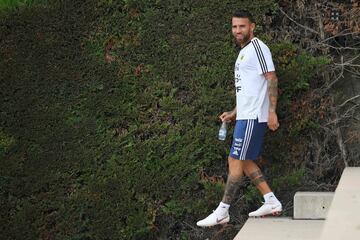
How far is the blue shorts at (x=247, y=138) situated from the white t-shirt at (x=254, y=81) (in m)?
0.06

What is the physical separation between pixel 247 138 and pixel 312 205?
0.91m

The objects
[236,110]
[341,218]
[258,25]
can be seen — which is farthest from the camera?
[258,25]

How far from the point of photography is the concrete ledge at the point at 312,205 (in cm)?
624

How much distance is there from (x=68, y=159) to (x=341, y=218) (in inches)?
130

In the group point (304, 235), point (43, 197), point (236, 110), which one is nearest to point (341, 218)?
point (304, 235)

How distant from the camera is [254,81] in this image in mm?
6020

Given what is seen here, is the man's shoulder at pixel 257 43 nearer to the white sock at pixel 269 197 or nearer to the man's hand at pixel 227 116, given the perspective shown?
Answer: the man's hand at pixel 227 116

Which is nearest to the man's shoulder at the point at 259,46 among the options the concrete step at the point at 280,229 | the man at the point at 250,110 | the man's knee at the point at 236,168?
the man at the point at 250,110

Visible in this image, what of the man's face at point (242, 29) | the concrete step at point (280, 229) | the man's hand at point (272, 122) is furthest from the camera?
the man's face at point (242, 29)

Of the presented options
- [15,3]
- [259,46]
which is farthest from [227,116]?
[15,3]

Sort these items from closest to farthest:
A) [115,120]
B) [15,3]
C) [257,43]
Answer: [257,43]
[115,120]
[15,3]

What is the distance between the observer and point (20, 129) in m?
6.89

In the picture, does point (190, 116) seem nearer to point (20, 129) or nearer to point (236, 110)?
point (236, 110)

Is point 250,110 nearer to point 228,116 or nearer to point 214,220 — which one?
point 228,116
